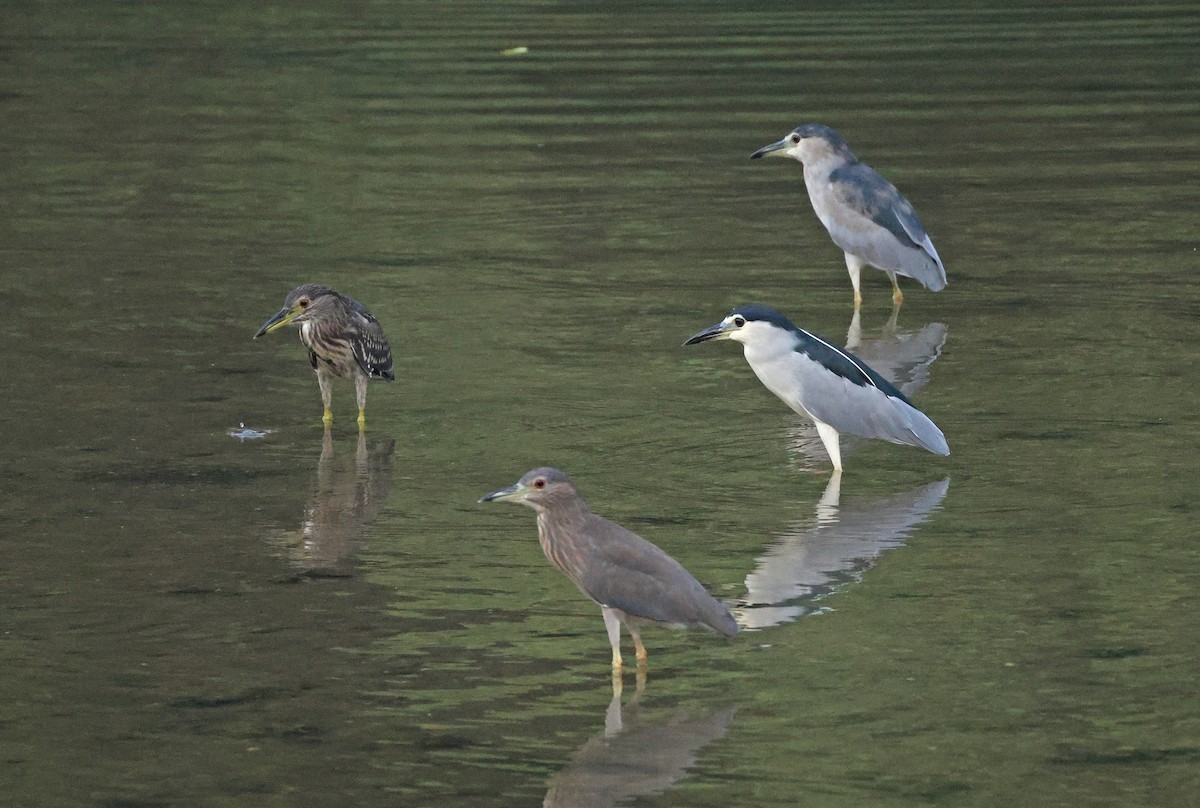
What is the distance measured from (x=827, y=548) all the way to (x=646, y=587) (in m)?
2.19

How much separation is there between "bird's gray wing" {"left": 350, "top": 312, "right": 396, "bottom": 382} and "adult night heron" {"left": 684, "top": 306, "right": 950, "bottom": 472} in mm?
1946

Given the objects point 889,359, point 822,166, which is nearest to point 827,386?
point 889,359

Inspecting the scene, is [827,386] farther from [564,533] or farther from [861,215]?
[861,215]

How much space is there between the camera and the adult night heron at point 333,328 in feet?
37.3

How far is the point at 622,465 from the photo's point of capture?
428 inches

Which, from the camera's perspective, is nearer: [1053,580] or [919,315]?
[1053,580]

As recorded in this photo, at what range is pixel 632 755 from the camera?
7.23 m

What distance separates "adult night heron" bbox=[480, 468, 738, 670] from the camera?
7.51 metres

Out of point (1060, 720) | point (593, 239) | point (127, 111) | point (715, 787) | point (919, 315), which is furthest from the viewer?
point (127, 111)

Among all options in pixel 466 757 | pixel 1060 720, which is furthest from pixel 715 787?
pixel 1060 720

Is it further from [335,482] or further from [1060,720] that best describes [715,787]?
[335,482]

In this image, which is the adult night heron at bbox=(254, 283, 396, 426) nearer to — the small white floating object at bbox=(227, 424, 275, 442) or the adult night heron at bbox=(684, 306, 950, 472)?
the small white floating object at bbox=(227, 424, 275, 442)

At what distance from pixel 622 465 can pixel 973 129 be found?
11.8 metres

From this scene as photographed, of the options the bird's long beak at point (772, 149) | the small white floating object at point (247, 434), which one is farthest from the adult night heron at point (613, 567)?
the bird's long beak at point (772, 149)
